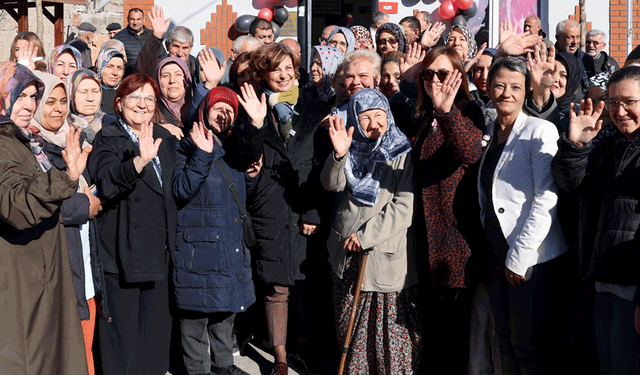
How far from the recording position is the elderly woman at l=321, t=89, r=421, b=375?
4.26 metres

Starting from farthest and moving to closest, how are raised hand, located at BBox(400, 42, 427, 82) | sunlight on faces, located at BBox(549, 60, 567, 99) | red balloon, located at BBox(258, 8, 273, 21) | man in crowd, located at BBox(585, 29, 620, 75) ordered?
red balloon, located at BBox(258, 8, 273, 21), man in crowd, located at BBox(585, 29, 620, 75), raised hand, located at BBox(400, 42, 427, 82), sunlight on faces, located at BBox(549, 60, 567, 99)

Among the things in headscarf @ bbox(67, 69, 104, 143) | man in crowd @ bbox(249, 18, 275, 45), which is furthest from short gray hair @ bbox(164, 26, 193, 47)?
headscarf @ bbox(67, 69, 104, 143)

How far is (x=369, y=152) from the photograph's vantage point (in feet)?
14.2

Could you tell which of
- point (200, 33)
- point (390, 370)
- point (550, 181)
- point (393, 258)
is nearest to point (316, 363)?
point (390, 370)

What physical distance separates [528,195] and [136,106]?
235 centimetres

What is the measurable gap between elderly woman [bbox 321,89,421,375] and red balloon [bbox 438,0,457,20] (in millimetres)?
7964

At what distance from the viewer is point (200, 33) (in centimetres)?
1198

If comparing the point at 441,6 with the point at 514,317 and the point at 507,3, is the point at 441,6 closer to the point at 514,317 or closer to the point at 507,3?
the point at 507,3

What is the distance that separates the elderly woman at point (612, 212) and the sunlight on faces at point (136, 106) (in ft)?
7.94

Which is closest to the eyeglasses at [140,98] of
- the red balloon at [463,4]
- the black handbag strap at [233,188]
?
the black handbag strap at [233,188]

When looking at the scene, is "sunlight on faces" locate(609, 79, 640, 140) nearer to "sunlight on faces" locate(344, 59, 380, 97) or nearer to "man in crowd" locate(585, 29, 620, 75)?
"sunlight on faces" locate(344, 59, 380, 97)

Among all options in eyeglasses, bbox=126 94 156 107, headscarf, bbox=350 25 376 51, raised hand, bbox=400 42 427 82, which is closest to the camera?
eyeglasses, bbox=126 94 156 107

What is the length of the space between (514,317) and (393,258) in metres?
0.82

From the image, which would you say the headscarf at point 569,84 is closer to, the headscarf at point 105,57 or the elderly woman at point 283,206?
the elderly woman at point 283,206
